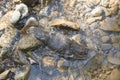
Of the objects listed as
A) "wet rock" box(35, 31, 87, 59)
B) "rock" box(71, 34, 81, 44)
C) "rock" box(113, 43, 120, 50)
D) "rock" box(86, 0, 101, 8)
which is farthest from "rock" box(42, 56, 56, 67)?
"rock" box(86, 0, 101, 8)

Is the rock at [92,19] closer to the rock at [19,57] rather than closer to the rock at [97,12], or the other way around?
the rock at [97,12]

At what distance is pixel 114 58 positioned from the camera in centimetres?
245

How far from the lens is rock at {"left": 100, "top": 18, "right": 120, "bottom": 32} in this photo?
2.66 m

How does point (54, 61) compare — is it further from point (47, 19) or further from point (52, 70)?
point (47, 19)

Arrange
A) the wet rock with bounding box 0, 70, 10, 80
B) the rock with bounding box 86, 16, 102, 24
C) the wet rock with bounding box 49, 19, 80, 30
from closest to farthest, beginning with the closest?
1. the wet rock with bounding box 0, 70, 10, 80
2. the wet rock with bounding box 49, 19, 80, 30
3. the rock with bounding box 86, 16, 102, 24

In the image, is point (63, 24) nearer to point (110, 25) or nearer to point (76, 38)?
point (76, 38)

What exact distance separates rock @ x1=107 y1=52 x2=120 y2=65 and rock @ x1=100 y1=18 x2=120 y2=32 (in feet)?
0.95

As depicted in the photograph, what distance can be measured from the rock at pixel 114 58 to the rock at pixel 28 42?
0.65 metres

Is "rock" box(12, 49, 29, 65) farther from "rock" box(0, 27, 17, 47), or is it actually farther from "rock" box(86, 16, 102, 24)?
"rock" box(86, 16, 102, 24)

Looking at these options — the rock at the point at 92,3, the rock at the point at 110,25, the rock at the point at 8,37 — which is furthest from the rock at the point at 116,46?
the rock at the point at 8,37

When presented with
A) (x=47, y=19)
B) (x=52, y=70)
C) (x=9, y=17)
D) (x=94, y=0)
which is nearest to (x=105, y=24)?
(x=94, y=0)

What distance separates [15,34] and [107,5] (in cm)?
100

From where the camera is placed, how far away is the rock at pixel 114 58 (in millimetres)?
2420

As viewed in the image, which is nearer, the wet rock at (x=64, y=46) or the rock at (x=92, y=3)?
the wet rock at (x=64, y=46)
